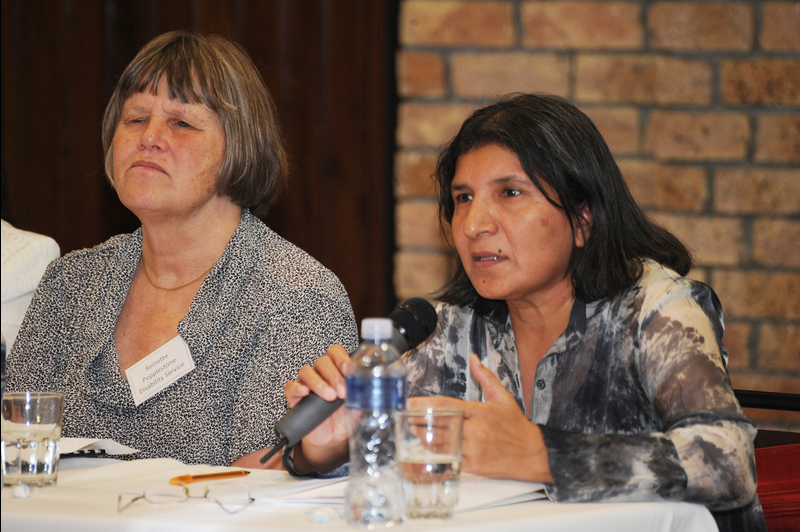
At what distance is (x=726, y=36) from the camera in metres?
2.39

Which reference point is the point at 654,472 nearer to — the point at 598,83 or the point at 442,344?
the point at 442,344

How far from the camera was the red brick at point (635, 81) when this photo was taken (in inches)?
95.2

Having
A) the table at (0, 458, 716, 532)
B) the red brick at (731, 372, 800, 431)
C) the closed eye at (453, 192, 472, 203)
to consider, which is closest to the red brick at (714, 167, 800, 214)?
the red brick at (731, 372, 800, 431)

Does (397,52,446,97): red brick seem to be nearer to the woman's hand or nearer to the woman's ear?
the woman's ear

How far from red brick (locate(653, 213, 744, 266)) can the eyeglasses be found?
175 cm

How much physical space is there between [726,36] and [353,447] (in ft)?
6.41

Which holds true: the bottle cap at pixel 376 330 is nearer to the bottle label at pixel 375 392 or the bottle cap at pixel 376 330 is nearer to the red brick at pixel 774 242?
the bottle label at pixel 375 392

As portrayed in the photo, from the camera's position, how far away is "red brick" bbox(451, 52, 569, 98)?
2.44m

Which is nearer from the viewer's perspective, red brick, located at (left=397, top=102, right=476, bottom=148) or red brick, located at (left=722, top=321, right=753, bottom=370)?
red brick, located at (left=722, top=321, right=753, bottom=370)

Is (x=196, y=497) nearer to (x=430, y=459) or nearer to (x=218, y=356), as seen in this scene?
(x=430, y=459)

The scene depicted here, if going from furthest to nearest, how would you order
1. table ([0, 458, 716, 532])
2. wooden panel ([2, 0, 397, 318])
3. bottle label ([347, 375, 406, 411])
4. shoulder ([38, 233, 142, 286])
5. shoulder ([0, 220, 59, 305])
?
1. wooden panel ([2, 0, 397, 318])
2. shoulder ([0, 220, 59, 305])
3. shoulder ([38, 233, 142, 286])
4. bottle label ([347, 375, 406, 411])
5. table ([0, 458, 716, 532])

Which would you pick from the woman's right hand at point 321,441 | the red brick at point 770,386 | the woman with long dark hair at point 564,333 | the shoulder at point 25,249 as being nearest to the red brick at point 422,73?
the woman with long dark hair at point 564,333

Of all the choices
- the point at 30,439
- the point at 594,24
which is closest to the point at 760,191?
the point at 594,24

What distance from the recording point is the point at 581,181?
1.52 meters
